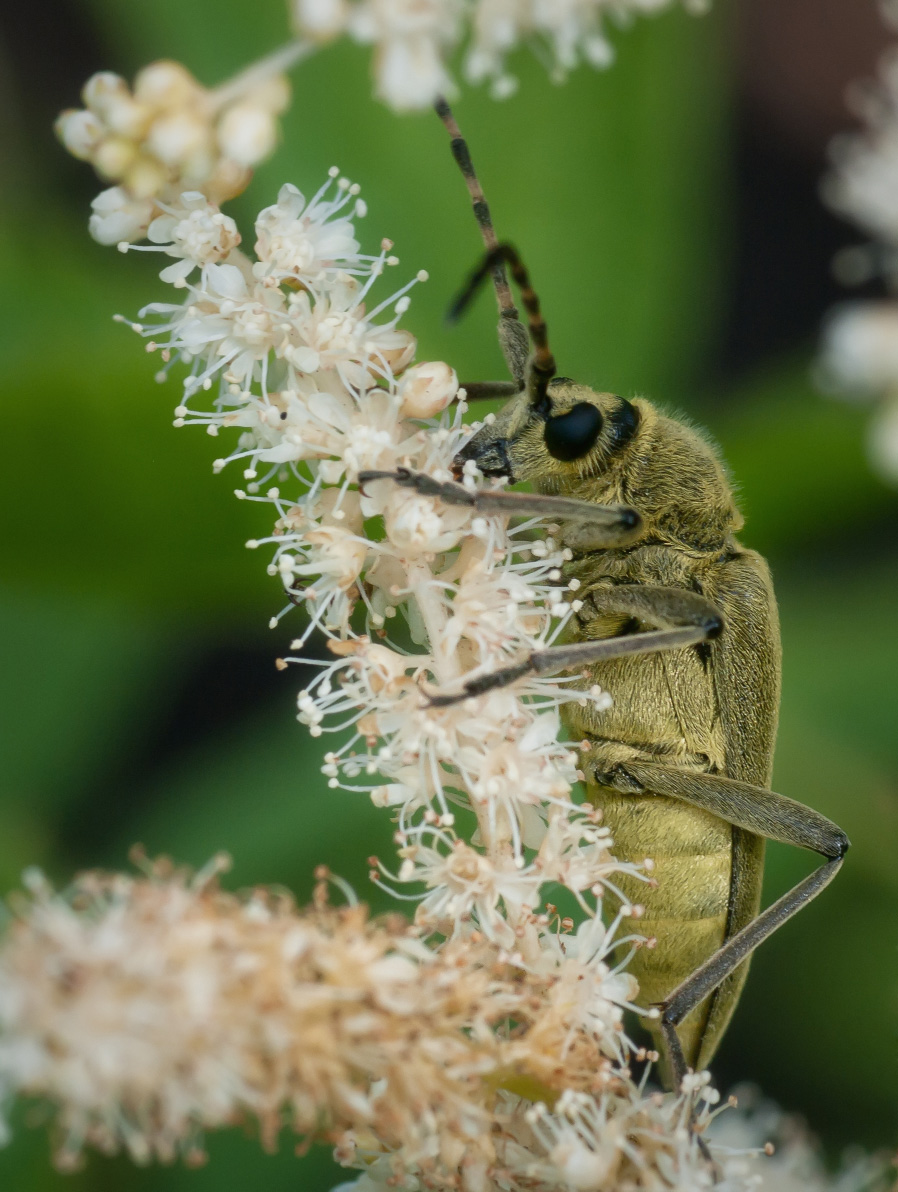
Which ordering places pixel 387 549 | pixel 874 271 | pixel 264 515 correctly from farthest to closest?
pixel 874 271 < pixel 264 515 < pixel 387 549

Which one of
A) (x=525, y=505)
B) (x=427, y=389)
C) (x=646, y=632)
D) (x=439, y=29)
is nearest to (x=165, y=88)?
(x=439, y=29)

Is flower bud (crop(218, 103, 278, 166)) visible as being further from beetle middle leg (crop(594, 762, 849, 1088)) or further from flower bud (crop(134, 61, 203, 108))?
beetle middle leg (crop(594, 762, 849, 1088))

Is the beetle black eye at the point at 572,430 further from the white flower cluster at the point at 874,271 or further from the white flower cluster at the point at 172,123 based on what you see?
the white flower cluster at the point at 172,123

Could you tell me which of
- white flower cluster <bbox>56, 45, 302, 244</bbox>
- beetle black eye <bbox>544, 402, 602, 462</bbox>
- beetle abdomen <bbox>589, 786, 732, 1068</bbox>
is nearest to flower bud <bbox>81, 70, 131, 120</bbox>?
white flower cluster <bbox>56, 45, 302, 244</bbox>

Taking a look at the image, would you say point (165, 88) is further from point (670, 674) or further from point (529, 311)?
point (670, 674)

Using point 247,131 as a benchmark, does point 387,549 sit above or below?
below

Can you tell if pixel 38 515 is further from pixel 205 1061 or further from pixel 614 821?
pixel 205 1061
